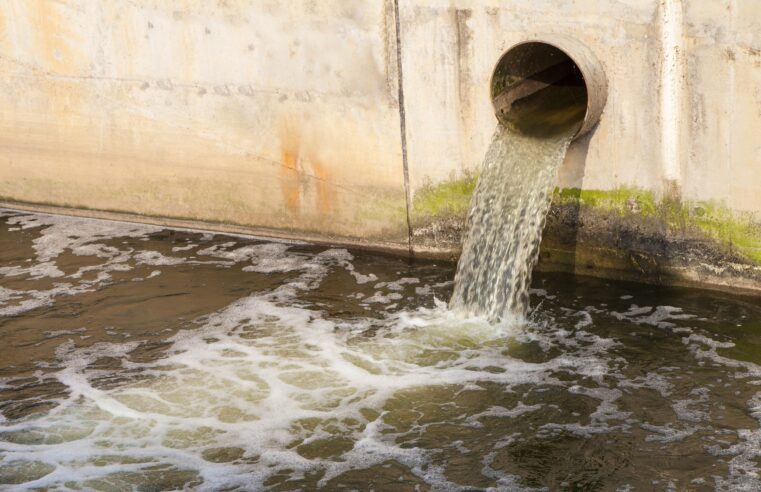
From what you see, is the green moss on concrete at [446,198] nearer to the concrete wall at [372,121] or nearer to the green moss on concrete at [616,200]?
the concrete wall at [372,121]

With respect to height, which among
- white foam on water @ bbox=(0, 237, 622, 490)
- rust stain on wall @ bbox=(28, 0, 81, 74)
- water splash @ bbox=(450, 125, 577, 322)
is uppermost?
rust stain on wall @ bbox=(28, 0, 81, 74)

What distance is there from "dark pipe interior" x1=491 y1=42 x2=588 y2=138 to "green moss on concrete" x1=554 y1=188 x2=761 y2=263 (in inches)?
20.7

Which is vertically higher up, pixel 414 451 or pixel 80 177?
pixel 80 177

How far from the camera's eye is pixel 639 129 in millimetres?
7168

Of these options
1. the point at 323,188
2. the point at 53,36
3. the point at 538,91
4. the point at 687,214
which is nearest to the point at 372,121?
the point at 323,188

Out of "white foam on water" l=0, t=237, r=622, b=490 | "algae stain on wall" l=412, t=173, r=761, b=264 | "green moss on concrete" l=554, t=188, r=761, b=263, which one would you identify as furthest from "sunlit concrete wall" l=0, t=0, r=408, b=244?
"green moss on concrete" l=554, t=188, r=761, b=263

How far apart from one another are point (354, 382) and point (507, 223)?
6.02 feet

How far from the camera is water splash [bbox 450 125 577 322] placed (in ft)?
23.9

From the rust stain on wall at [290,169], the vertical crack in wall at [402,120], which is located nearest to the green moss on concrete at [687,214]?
the vertical crack in wall at [402,120]

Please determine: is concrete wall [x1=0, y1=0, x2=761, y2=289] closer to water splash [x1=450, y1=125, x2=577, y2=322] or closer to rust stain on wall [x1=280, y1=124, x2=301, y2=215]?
rust stain on wall [x1=280, y1=124, x2=301, y2=215]

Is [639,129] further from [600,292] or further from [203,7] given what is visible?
[203,7]

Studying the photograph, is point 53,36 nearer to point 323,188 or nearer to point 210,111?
point 210,111

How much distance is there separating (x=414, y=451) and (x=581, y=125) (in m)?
2.86

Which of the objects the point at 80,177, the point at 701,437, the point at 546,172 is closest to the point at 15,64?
the point at 80,177
